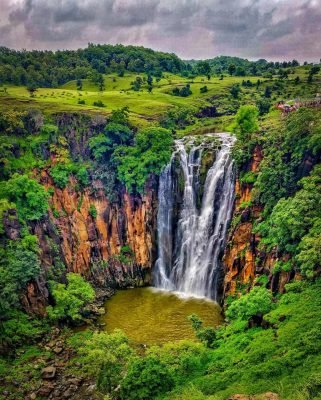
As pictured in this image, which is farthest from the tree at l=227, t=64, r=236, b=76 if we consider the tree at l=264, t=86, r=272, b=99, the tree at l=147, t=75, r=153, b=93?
the tree at l=264, t=86, r=272, b=99

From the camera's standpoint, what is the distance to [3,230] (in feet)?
118

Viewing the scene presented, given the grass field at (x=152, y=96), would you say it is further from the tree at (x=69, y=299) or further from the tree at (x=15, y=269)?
the tree at (x=69, y=299)

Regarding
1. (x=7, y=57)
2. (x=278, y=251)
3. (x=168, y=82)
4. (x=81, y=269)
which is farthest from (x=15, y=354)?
(x=7, y=57)

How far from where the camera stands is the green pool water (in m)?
34.5

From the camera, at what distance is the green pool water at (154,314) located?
34.5m

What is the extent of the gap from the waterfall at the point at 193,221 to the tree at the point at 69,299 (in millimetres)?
9788

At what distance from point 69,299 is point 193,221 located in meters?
15.2

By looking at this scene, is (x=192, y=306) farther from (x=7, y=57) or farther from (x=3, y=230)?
(x=7, y=57)

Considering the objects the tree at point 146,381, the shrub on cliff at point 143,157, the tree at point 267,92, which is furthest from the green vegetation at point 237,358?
the tree at point 267,92

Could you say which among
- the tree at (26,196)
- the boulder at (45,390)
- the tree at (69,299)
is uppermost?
the tree at (26,196)

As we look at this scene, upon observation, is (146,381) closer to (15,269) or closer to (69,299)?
(69,299)

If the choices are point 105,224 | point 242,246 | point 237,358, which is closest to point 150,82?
point 105,224

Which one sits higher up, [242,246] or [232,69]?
[232,69]

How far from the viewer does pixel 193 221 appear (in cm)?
4450
